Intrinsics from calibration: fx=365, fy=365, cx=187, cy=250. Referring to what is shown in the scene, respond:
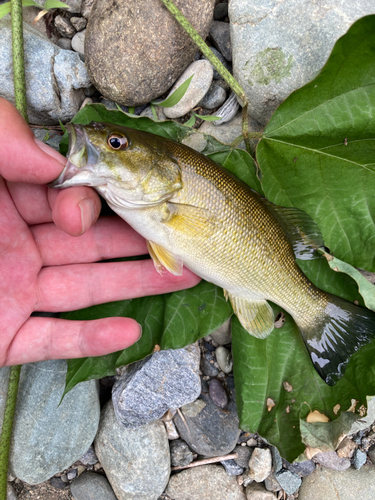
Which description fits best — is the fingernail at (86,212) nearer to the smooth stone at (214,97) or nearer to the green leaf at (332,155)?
the green leaf at (332,155)

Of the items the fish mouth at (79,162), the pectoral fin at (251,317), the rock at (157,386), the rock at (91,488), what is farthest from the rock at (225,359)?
the fish mouth at (79,162)

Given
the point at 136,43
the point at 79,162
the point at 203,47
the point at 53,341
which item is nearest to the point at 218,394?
the point at 53,341

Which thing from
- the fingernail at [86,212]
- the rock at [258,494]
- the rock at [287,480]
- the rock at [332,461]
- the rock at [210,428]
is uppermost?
the fingernail at [86,212]

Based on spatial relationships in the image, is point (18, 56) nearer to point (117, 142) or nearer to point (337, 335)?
point (117, 142)

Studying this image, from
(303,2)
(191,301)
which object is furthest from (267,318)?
(303,2)

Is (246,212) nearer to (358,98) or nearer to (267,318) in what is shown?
(267,318)
